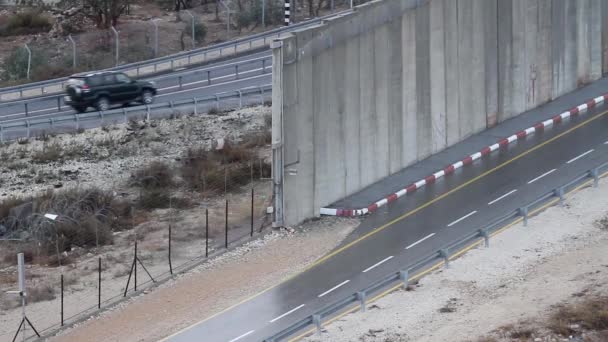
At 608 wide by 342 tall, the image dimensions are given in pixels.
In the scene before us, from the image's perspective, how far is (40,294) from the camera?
26.9m

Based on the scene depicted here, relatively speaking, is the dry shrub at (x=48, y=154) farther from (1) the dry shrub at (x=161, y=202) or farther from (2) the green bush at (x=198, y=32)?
(2) the green bush at (x=198, y=32)

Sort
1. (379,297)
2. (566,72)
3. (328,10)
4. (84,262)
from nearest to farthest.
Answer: (379,297), (84,262), (566,72), (328,10)

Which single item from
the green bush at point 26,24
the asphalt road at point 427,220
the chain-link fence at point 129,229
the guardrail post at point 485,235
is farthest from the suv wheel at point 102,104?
the green bush at point 26,24

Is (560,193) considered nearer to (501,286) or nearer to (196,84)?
(501,286)

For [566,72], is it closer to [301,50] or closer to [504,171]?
[504,171]

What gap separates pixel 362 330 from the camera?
929 inches

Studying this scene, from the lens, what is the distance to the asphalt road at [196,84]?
42.2 metres

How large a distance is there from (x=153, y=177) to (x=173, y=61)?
562 inches

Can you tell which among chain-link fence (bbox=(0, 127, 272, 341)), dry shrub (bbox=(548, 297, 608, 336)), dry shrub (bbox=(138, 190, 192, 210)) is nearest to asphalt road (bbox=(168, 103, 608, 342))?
chain-link fence (bbox=(0, 127, 272, 341))

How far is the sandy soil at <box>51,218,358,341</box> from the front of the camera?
24.8 m

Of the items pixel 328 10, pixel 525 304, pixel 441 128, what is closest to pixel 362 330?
pixel 525 304

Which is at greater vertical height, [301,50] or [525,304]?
[301,50]

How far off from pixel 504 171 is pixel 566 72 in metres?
7.86

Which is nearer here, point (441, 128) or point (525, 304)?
point (525, 304)
